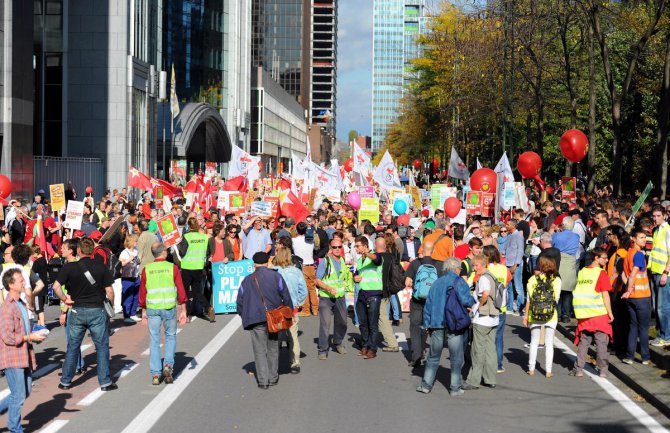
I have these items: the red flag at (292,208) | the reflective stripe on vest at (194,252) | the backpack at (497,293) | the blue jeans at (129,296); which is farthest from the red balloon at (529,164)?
the backpack at (497,293)

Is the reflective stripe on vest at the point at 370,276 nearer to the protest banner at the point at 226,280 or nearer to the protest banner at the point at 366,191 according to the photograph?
the protest banner at the point at 226,280

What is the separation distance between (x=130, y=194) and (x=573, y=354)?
3582 cm

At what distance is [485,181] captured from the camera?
29812 millimetres

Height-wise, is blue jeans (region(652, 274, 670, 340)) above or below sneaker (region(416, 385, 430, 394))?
above

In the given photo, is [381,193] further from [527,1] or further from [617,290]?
[617,290]

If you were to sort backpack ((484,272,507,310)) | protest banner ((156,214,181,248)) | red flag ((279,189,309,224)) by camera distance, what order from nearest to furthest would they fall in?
backpack ((484,272,507,310)), protest banner ((156,214,181,248)), red flag ((279,189,309,224))

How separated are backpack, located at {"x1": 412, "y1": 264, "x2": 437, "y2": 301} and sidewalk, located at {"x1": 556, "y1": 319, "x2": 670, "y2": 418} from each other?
2.59 m

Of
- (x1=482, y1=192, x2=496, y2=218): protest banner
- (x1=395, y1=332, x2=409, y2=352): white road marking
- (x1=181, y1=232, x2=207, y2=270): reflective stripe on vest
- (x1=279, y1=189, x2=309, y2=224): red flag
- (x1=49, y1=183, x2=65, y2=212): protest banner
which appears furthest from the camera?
(x1=482, y1=192, x2=496, y2=218): protest banner

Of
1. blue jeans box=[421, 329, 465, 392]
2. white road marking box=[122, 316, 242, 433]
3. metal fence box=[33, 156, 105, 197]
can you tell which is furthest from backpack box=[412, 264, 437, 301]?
metal fence box=[33, 156, 105, 197]

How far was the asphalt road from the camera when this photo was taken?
32.4 ft

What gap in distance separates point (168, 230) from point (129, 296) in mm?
1385

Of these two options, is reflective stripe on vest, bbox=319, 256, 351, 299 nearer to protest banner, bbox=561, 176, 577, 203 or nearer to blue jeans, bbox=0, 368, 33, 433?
blue jeans, bbox=0, 368, 33, 433

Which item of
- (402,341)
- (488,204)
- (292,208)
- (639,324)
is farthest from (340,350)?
(488,204)

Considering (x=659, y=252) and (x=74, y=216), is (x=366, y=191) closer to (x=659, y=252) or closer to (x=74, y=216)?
(x=74, y=216)
